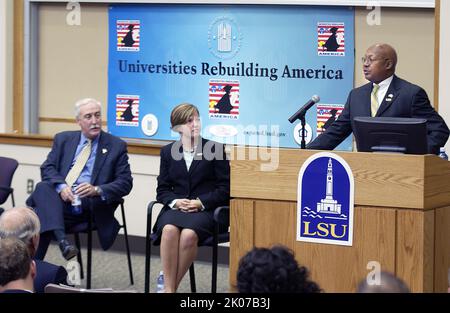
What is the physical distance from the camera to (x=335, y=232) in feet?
15.9

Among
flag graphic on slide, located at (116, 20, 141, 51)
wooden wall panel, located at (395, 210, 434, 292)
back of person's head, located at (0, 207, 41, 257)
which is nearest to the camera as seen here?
back of person's head, located at (0, 207, 41, 257)

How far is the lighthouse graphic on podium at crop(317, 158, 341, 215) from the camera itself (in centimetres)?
484

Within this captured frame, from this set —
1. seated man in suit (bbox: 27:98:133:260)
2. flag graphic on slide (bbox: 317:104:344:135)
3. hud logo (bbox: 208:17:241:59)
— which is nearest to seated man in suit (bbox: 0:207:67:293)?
seated man in suit (bbox: 27:98:133:260)

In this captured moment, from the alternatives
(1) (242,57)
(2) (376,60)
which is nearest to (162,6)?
(1) (242,57)

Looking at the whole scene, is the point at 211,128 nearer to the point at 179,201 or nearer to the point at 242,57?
the point at 242,57

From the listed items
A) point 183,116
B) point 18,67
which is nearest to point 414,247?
point 183,116

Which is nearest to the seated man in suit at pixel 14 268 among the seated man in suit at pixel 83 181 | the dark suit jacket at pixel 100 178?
the seated man in suit at pixel 83 181

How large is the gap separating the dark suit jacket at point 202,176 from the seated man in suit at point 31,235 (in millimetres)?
2349

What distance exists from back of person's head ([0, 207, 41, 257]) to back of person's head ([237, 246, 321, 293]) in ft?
5.89

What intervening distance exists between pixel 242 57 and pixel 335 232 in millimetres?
3808

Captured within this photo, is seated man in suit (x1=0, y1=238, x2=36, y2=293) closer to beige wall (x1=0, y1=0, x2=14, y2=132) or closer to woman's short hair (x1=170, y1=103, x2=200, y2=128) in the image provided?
woman's short hair (x1=170, y1=103, x2=200, y2=128)

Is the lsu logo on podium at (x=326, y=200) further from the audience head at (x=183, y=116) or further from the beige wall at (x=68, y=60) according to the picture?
the beige wall at (x=68, y=60)

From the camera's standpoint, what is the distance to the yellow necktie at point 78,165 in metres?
7.56
